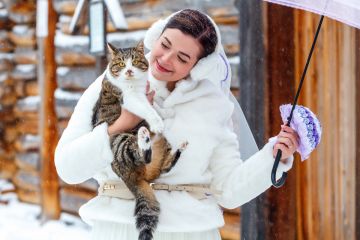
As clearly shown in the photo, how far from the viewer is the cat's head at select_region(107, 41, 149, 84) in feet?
7.48

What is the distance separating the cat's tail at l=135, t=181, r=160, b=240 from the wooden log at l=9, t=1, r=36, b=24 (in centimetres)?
508

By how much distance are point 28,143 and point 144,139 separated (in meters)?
5.09

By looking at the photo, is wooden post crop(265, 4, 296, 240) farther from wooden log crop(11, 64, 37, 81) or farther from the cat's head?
wooden log crop(11, 64, 37, 81)

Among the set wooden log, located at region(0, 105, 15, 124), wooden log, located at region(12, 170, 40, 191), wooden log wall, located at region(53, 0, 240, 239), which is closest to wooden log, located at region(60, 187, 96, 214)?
wooden log wall, located at region(53, 0, 240, 239)

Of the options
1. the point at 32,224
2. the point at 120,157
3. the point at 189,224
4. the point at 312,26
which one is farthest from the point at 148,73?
the point at 32,224

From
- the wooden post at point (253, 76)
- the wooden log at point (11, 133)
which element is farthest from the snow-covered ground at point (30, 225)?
the wooden post at point (253, 76)

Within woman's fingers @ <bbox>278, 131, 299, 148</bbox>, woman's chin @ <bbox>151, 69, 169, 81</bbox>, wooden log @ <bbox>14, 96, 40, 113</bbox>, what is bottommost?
wooden log @ <bbox>14, 96, 40, 113</bbox>

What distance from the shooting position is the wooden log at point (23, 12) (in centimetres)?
701

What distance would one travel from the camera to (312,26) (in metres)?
4.21

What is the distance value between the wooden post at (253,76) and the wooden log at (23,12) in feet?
10.9

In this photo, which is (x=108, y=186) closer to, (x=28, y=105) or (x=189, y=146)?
(x=189, y=146)

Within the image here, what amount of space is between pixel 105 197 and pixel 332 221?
2268 millimetres

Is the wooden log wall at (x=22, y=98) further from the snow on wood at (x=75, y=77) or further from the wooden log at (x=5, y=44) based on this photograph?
the snow on wood at (x=75, y=77)

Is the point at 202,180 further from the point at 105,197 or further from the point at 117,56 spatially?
the point at 117,56
